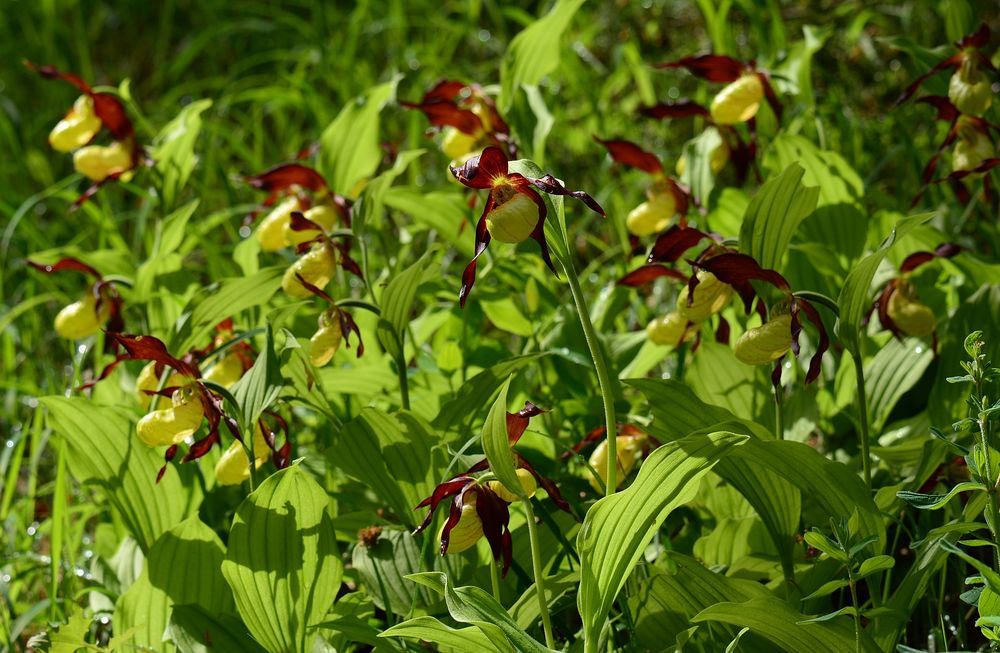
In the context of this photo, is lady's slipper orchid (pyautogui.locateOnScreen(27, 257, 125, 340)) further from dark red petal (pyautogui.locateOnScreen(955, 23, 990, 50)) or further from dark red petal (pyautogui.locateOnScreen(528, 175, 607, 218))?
dark red petal (pyautogui.locateOnScreen(955, 23, 990, 50))

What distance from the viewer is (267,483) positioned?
1.15 metres

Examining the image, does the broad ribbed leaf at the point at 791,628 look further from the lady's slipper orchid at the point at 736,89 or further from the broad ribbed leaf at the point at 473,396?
the lady's slipper orchid at the point at 736,89

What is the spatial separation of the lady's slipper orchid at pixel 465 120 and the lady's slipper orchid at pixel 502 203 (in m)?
0.72

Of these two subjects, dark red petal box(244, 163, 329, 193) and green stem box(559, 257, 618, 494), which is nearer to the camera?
green stem box(559, 257, 618, 494)

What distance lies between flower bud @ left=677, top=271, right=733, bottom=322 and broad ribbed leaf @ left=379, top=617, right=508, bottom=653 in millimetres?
522

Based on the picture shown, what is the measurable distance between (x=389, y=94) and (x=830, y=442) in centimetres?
103

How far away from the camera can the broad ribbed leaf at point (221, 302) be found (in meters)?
1.45

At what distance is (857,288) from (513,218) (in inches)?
17.7

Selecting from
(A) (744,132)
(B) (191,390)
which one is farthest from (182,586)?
(A) (744,132)

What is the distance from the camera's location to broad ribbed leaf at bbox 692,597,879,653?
97 cm

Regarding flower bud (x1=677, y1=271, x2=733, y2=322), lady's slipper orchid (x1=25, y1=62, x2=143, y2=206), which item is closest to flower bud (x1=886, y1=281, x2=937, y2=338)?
flower bud (x1=677, y1=271, x2=733, y2=322)

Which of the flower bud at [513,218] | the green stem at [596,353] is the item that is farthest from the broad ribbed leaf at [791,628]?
the flower bud at [513,218]

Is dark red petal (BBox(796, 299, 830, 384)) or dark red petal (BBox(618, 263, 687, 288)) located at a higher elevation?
dark red petal (BBox(796, 299, 830, 384))

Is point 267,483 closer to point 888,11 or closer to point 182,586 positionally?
point 182,586
